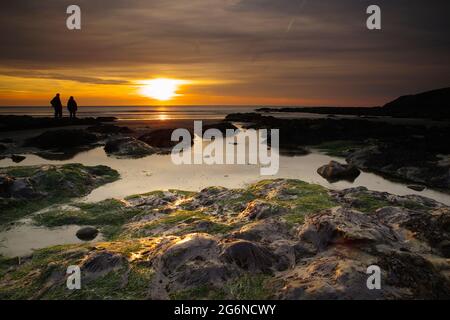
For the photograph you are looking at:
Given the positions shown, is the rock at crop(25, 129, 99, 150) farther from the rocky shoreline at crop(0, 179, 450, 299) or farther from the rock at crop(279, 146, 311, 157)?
the rocky shoreline at crop(0, 179, 450, 299)

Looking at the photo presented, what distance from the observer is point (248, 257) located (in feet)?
20.8

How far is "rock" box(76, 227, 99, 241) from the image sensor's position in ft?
31.2

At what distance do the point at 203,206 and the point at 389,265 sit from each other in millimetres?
6696

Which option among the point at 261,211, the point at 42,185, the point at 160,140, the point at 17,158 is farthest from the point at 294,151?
the point at 17,158

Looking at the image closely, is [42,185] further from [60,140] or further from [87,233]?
[60,140]

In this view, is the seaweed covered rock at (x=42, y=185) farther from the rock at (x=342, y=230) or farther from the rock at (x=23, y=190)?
the rock at (x=342, y=230)

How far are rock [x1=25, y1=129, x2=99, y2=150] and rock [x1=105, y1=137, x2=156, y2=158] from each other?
455cm

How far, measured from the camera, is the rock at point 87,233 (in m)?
9.50

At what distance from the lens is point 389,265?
19.1 ft

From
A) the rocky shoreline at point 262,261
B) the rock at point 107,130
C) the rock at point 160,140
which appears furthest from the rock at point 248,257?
the rock at point 107,130

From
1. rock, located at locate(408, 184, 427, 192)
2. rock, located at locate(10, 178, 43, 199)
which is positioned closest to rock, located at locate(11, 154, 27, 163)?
rock, located at locate(10, 178, 43, 199)

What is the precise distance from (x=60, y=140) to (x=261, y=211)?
905 inches
